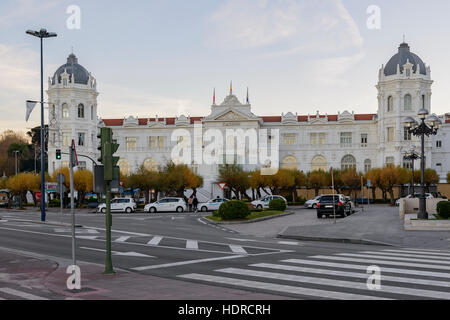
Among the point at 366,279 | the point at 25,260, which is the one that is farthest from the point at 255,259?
the point at 25,260

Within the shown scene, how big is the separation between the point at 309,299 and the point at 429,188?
74.0 metres

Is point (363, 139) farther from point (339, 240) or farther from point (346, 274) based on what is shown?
point (346, 274)

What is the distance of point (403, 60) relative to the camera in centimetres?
8869

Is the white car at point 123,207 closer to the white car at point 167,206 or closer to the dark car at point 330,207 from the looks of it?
the white car at point 167,206

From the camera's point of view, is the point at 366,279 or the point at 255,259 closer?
the point at 366,279

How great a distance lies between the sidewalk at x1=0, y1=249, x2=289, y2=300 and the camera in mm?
10023

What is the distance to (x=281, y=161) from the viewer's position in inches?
3792

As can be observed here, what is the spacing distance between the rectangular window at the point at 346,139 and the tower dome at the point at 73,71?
49430mm

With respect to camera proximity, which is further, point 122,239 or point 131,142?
point 131,142

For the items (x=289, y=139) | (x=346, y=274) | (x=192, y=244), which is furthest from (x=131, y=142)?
(x=346, y=274)

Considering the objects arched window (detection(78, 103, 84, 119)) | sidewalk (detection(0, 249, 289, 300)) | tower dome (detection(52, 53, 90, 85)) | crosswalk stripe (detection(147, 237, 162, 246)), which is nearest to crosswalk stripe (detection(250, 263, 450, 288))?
sidewalk (detection(0, 249, 289, 300))

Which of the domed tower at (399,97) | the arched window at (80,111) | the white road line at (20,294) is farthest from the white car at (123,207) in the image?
the domed tower at (399,97)

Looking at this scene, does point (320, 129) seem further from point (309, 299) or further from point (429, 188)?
point (309, 299)

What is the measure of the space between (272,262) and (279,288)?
13.1 ft
